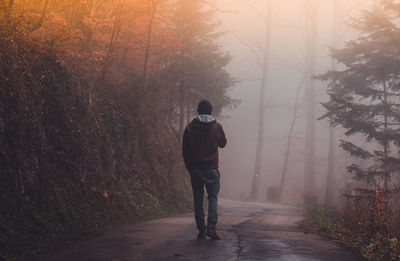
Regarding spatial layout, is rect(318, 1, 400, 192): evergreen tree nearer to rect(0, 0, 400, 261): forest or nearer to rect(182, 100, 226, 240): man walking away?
rect(0, 0, 400, 261): forest

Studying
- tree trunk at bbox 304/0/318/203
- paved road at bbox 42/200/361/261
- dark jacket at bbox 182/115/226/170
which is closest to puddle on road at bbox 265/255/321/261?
paved road at bbox 42/200/361/261

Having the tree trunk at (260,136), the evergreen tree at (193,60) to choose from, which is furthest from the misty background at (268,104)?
the evergreen tree at (193,60)

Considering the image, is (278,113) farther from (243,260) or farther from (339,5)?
(243,260)

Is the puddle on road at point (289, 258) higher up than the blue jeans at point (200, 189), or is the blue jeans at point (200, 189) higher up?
the blue jeans at point (200, 189)

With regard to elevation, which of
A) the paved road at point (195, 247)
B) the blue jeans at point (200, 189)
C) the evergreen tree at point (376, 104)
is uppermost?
the evergreen tree at point (376, 104)

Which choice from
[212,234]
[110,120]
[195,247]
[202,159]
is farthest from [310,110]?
[195,247]

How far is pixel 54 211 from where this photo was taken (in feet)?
29.5

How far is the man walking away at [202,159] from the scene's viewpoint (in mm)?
7957

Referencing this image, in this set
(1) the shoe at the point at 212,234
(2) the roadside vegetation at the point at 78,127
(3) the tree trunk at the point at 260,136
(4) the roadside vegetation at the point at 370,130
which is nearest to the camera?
(1) the shoe at the point at 212,234

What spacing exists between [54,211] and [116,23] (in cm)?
703

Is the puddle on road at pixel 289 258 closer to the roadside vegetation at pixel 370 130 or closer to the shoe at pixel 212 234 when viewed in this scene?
the shoe at pixel 212 234

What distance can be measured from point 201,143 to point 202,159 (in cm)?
28

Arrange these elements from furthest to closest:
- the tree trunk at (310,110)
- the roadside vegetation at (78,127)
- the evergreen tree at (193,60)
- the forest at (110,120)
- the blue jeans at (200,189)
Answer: the tree trunk at (310,110) → the evergreen tree at (193,60) → the forest at (110,120) → the roadside vegetation at (78,127) → the blue jeans at (200,189)

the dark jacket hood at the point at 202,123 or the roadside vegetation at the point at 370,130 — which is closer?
the dark jacket hood at the point at 202,123
